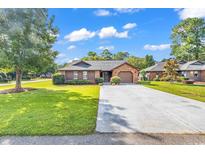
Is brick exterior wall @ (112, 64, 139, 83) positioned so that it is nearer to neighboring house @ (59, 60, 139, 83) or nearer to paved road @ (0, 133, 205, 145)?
neighboring house @ (59, 60, 139, 83)

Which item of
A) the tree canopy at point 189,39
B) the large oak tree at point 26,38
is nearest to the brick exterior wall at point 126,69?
the large oak tree at point 26,38

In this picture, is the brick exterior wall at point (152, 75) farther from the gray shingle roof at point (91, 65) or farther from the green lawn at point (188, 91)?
the green lawn at point (188, 91)

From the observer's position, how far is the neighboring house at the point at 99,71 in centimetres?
2548

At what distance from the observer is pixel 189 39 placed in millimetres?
37000

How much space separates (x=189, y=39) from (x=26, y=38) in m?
33.8

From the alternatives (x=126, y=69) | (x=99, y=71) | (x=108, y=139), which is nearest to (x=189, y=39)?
(x=126, y=69)

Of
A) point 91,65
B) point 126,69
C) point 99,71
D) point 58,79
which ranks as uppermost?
point 91,65

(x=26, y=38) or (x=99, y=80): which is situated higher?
(x=26, y=38)

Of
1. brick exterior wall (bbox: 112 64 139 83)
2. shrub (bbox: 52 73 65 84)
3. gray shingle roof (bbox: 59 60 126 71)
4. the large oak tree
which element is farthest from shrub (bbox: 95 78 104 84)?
the large oak tree

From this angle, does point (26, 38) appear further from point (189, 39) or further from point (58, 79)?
point (189, 39)

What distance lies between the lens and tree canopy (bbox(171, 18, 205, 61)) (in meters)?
36.9

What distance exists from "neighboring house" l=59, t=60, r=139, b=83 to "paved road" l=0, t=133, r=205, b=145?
2077 cm
